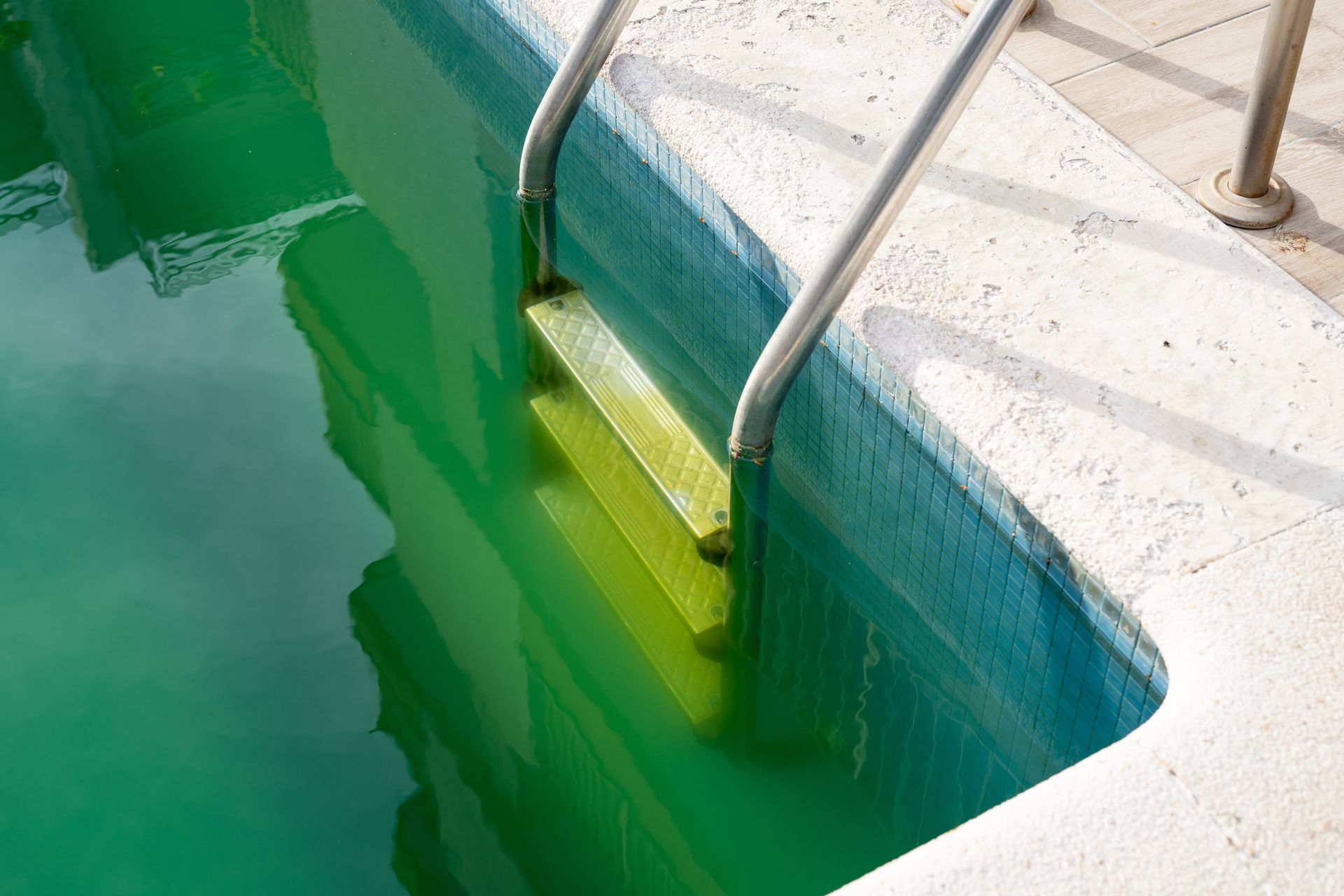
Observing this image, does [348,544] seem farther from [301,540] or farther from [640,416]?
[640,416]

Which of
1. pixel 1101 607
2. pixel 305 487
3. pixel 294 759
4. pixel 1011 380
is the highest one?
pixel 1011 380

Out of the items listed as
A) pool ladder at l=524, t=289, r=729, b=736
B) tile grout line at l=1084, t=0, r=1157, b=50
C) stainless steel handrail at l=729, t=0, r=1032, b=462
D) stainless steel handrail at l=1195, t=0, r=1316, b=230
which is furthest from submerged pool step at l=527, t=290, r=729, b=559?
A: tile grout line at l=1084, t=0, r=1157, b=50

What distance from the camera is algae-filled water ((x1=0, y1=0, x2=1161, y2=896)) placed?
186 centimetres

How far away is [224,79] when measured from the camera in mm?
3107

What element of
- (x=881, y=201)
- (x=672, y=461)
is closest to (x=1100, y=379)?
(x=881, y=201)

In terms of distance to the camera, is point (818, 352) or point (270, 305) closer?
point (818, 352)

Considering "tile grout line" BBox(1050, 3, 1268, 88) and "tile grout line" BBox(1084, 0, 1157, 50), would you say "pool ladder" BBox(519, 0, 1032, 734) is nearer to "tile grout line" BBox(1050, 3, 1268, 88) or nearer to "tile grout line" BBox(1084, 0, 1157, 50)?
"tile grout line" BBox(1050, 3, 1268, 88)

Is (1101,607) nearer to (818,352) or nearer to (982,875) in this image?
(982,875)

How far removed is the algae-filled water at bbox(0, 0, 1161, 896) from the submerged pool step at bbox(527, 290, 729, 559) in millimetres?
61

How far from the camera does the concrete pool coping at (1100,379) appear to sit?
1.34m

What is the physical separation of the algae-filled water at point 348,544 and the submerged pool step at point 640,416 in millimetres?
61

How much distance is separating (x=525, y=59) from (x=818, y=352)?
3.89ft

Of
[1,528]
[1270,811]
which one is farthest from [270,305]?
[1270,811]

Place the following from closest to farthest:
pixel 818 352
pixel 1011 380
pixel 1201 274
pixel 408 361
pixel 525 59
→ pixel 1011 380 → pixel 1201 274 → pixel 818 352 → pixel 408 361 → pixel 525 59
